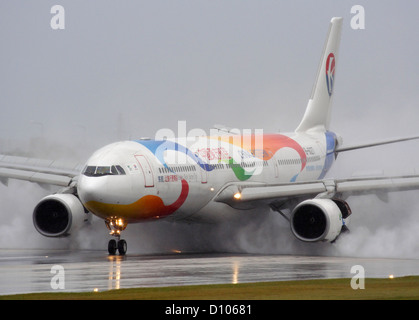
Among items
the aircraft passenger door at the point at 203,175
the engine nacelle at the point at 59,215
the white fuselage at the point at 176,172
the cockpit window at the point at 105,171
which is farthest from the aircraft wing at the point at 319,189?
the cockpit window at the point at 105,171

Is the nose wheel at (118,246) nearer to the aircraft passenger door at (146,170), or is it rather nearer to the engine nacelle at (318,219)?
the aircraft passenger door at (146,170)

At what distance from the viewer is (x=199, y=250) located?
39812 millimetres

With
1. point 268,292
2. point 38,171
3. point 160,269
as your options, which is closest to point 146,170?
point 160,269

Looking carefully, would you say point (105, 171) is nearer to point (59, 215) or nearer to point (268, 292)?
point (59, 215)

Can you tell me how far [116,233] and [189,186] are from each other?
325cm

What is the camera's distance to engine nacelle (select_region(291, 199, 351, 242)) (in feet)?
119

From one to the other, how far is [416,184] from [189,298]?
1762 cm

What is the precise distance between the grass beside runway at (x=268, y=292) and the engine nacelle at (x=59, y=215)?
13418 mm

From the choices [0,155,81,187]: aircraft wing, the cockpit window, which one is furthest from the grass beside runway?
[0,155,81,187]: aircraft wing

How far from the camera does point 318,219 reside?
Result: 37438mm

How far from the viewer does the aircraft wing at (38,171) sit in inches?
1598

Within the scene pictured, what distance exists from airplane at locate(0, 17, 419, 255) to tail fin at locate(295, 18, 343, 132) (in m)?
5.12
